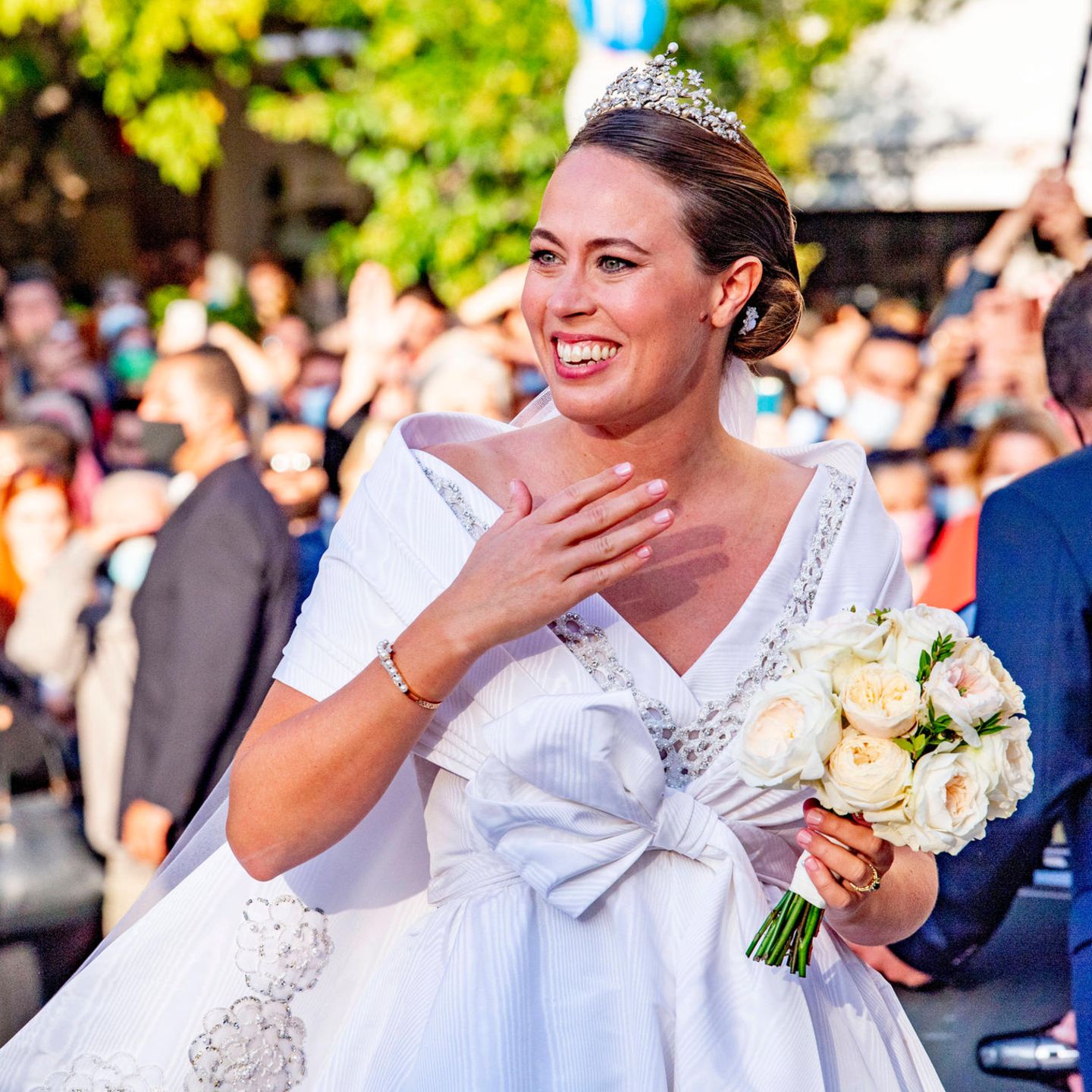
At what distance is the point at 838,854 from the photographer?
205 cm

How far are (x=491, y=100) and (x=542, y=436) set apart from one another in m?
→ 9.15

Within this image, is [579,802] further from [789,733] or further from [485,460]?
[485,460]

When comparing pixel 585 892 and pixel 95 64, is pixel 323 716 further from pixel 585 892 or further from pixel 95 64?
pixel 95 64

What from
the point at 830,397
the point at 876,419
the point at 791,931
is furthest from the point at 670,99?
the point at 830,397

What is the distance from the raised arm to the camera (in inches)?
80.4

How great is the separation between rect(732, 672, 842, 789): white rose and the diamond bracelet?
1.44 ft

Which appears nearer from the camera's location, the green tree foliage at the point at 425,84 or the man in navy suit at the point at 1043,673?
the man in navy suit at the point at 1043,673

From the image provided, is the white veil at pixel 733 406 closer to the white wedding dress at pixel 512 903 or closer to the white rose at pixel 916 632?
the white wedding dress at pixel 512 903

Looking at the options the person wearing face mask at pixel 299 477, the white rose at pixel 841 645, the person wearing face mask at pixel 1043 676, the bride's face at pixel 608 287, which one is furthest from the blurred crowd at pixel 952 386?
the white rose at pixel 841 645

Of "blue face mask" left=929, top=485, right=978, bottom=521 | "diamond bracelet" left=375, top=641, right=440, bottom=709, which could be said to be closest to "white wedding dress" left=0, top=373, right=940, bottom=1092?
"diamond bracelet" left=375, top=641, right=440, bottom=709

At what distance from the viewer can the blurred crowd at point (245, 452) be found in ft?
15.1

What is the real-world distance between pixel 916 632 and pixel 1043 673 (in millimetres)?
798

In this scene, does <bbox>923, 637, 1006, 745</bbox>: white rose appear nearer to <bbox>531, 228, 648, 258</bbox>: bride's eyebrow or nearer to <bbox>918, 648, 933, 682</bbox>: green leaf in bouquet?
<bbox>918, 648, 933, 682</bbox>: green leaf in bouquet

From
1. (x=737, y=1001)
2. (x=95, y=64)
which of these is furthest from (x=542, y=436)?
(x=95, y=64)
